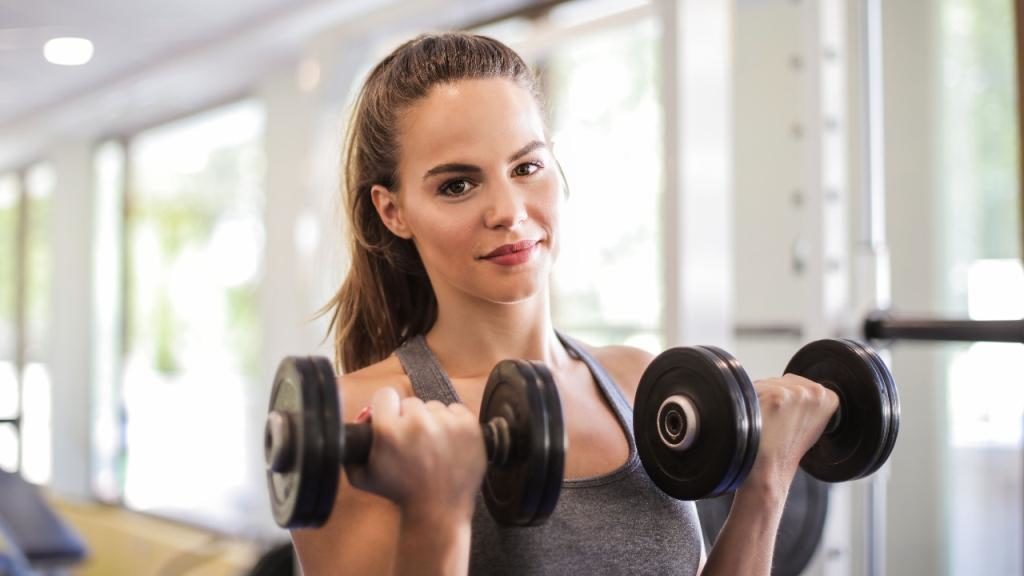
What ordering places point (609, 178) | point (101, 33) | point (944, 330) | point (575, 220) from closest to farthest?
point (944, 330) → point (101, 33) → point (609, 178) → point (575, 220)

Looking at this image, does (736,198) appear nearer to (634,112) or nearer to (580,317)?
(634,112)

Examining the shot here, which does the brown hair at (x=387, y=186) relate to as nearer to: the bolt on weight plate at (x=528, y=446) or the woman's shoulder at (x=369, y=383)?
the woman's shoulder at (x=369, y=383)

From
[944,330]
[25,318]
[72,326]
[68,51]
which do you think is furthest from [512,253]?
[72,326]

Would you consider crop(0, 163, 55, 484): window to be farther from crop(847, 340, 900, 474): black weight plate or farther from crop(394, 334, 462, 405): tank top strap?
crop(847, 340, 900, 474): black weight plate

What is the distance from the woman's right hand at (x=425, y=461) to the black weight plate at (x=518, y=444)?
0.04 m

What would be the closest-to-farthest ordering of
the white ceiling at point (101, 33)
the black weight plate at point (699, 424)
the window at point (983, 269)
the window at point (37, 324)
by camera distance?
the black weight plate at point (699, 424)
the white ceiling at point (101, 33)
the window at point (983, 269)
the window at point (37, 324)

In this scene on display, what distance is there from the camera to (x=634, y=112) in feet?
11.3

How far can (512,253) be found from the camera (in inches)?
39.8

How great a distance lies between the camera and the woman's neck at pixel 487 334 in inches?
43.5

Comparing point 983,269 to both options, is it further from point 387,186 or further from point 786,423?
point 387,186

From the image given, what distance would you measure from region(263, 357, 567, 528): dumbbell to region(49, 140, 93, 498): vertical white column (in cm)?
465

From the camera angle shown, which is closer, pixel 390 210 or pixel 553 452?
pixel 553 452

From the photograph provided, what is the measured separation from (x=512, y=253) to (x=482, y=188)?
78 mm

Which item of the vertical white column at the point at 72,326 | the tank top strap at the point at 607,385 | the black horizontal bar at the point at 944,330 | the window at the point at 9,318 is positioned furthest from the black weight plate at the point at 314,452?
the vertical white column at the point at 72,326
